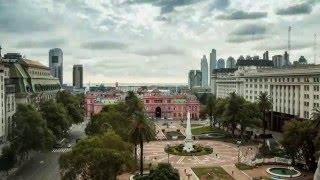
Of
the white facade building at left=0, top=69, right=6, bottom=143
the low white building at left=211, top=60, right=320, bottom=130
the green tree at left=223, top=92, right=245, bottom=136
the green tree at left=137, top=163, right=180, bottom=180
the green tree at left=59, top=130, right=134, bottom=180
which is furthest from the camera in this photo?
the green tree at left=223, top=92, right=245, bottom=136

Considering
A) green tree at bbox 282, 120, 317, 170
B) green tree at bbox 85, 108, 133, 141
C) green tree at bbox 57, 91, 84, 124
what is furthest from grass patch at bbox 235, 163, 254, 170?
green tree at bbox 57, 91, 84, 124

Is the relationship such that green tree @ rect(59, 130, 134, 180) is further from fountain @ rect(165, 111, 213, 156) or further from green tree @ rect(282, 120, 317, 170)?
fountain @ rect(165, 111, 213, 156)

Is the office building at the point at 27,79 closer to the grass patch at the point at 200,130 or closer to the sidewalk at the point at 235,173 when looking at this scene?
the grass patch at the point at 200,130

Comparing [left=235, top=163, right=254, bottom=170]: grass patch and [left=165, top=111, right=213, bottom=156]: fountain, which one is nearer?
[left=235, top=163, right=254, bottom=170]: grass patch

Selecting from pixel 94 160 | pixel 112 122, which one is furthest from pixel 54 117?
pixel 94 160

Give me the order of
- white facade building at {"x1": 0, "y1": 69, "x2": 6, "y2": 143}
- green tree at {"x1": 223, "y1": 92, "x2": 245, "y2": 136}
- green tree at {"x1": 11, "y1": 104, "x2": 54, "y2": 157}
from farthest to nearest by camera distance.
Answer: green tree at {"x1": 223, "y1": 92, "x2": 245, "y2": 136} < white facade building at {"x1": 0, "y1": 69, "x2": 6, "y2": 143} < green tree at {"x1": 11, "y1": 104, "x2": 54, "y2": 157}

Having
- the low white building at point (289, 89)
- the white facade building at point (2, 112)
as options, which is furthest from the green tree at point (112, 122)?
the low white building at point (289, 89)

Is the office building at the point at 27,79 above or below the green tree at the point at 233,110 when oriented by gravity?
above

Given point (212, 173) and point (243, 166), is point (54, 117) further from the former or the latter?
point (243, 166)
